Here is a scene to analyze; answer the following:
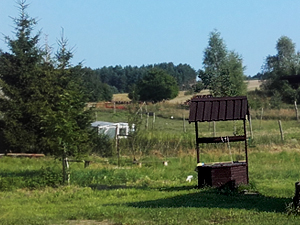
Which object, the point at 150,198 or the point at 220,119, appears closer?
the point at 150,198

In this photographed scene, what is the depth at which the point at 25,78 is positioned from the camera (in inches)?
1110

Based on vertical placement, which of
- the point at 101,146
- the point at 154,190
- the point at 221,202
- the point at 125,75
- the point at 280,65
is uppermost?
the point at 125,75

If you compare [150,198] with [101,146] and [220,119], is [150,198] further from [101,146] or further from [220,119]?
[101,146]

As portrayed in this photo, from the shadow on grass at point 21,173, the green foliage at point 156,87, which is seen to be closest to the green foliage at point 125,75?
the green foliage at point 156,87

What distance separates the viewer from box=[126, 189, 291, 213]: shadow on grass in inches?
414

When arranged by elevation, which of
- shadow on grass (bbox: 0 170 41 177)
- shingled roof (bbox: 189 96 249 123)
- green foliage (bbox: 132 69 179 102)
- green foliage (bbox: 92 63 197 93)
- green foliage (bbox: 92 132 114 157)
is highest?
green foliage (bbox: 92 63 197 93)

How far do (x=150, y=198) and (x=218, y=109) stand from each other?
3.38 meters

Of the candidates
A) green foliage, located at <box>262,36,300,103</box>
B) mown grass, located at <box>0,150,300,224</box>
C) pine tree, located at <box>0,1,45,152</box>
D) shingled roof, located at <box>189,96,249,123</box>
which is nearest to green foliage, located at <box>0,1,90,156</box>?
pine tree, located at <box>0,1,45,152</box>

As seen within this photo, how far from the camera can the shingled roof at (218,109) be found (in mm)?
14078

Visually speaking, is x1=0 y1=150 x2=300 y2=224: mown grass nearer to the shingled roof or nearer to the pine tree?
the shingled roof

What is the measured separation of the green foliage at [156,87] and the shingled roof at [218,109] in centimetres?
6628

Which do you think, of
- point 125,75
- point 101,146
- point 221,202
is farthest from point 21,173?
point 125,75

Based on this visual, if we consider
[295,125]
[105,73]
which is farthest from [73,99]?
[105,73]

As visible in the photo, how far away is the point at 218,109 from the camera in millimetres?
14234
